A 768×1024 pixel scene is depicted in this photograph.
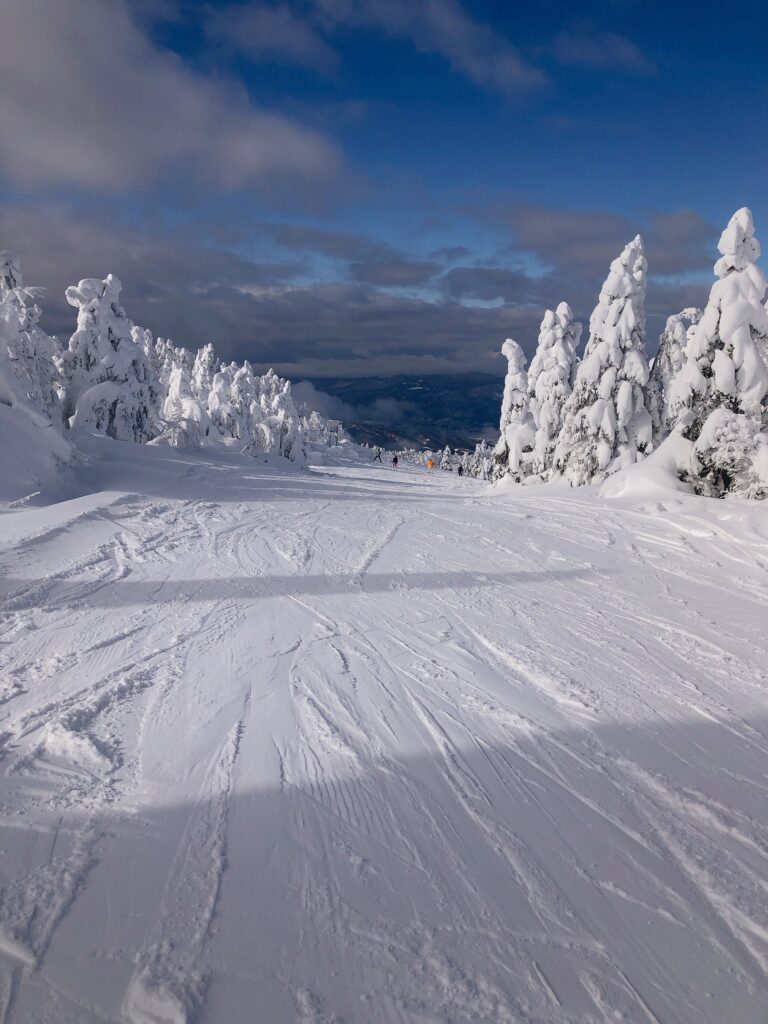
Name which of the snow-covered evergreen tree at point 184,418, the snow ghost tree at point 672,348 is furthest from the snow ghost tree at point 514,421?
the snow-covered evergreen tree at point 184,418

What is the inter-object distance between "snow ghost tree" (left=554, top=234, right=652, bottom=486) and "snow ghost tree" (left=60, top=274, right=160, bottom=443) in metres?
23.8

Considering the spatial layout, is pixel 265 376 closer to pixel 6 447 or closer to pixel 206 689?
pixel 6 447

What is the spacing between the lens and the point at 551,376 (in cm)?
2742

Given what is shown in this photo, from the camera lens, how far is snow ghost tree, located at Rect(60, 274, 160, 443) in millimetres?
29391

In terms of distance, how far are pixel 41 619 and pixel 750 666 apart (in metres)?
7.32

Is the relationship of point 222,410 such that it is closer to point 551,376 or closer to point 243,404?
point 243,404

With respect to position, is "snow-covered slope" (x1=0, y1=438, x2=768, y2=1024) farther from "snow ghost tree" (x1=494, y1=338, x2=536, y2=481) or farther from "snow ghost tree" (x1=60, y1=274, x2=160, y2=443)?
"snow ghost tree" (x1=60, y1=274, x2=160, y2=443)

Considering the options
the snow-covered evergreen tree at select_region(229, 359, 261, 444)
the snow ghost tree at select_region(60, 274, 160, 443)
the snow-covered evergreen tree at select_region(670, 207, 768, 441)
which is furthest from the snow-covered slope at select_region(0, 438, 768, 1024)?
the snow-covered evergreen tree at select_region(229, 359, 261, 444)

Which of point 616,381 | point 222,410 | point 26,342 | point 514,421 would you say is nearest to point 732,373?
point 616,381

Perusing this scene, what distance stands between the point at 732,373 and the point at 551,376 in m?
14.2

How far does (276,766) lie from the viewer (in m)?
3.62

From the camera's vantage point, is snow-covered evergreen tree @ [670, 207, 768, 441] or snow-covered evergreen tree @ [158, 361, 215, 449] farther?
snow-covered evergreen tree @ [158, 361, 215, 449]

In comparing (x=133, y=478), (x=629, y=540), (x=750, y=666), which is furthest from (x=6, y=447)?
(x=750, y=666)

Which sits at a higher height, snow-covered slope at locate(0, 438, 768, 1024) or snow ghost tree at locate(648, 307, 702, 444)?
snow ghost tree at locate(648, 307, 702, 444)
